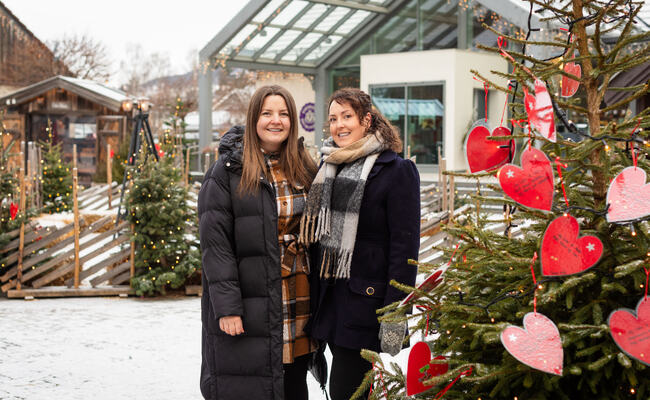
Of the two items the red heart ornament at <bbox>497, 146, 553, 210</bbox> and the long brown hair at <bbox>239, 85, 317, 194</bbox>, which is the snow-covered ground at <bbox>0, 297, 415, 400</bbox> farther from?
the red heart ornament at <bbox>497, 146, 553, 210</bbox>

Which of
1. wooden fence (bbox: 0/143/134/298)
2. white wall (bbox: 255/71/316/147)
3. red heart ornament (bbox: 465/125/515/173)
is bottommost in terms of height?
wooden fence (bbox: 0/143/134/298)

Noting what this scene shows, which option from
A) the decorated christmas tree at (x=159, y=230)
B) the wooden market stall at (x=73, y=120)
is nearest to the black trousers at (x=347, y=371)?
the decorated christmas tree at (x=159, y=230)

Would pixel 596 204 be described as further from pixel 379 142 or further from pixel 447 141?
pixel 447 141

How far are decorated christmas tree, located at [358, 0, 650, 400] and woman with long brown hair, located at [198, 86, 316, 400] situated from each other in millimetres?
841

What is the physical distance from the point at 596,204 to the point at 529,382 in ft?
1.93

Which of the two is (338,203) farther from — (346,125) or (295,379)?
(295,379)

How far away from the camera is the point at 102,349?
5801 mm

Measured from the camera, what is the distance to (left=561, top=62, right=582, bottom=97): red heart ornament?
2.21 metres

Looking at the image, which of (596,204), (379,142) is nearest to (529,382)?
(596,204)

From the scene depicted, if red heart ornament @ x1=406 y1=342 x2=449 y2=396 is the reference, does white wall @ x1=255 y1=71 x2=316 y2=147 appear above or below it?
above

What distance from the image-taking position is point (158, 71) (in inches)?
2299

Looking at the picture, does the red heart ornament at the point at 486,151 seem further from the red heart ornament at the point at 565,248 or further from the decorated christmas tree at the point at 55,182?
the decorated christmas tree at the point at 55,182

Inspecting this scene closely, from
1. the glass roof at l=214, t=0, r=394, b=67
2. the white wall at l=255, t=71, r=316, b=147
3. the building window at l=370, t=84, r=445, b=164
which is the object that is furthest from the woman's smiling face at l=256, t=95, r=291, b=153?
the white wall at l=255, t=71, r=316, b=147

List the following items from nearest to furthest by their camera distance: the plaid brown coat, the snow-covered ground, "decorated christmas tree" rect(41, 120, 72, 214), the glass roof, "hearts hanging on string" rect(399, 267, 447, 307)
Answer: "hearts hanging on string" rect(399, 267, 447, 307), the plaid brown coat, the snow-covered ground, "decorated christmas tree" rect(41, 120, 72, 214), the glass roof
